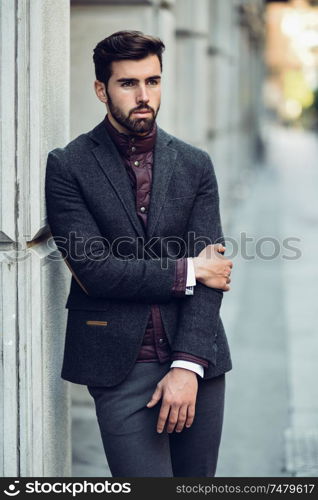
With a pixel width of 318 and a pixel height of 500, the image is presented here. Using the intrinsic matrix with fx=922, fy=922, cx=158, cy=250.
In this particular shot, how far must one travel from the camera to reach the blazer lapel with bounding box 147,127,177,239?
3.14m

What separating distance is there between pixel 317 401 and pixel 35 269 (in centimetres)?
355

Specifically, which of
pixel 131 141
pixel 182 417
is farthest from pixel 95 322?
pixel 131 141

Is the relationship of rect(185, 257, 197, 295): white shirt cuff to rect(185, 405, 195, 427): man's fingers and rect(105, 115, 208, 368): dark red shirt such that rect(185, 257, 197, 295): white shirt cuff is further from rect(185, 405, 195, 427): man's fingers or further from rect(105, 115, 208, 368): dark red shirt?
rect(185, 405, 195, 427): man's fingers

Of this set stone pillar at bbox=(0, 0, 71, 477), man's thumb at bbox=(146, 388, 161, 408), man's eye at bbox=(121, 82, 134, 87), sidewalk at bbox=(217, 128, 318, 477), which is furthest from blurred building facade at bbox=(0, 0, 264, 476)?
sidewalk at bbox=(217, 128, 318, 477)

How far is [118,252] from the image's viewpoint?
318 centimetres

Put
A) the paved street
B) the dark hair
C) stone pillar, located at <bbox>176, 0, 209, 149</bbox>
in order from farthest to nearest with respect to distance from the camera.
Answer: stone pillar, located at <bbox>176, 0, 209, 149</bbox> < the paved street < the dark hair

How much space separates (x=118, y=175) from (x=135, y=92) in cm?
29

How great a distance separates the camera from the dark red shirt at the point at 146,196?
10.3 ft

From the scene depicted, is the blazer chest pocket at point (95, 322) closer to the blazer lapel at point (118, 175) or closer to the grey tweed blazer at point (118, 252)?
the grey tweed blazer at point (118, 252)

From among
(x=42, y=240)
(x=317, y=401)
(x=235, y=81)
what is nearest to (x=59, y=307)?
(x=42, y=240)

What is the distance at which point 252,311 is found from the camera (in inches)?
386

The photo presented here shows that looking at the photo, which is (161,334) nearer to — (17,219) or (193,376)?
(193,376)

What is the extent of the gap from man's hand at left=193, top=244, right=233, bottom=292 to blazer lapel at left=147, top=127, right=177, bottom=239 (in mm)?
198

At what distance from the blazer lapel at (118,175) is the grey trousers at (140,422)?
0.51 meters
